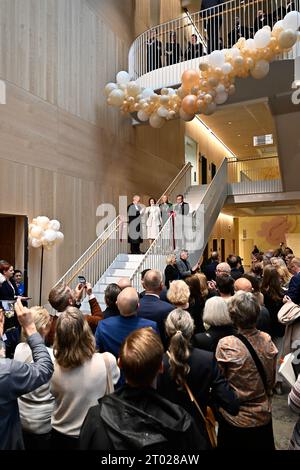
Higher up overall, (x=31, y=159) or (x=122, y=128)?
(x=122, y=128)

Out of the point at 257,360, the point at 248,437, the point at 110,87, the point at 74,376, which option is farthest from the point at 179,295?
the point at 110,87

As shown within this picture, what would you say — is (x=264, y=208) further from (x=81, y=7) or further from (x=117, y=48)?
(x=81, y=7)

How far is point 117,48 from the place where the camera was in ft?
33.0

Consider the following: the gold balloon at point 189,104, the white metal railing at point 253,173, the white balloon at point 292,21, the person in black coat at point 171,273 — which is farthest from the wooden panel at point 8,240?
the white metal railing at point 253,173

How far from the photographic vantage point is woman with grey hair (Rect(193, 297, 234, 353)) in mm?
2400

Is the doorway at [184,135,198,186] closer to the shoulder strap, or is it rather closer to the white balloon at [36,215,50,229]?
the white balloon at [36,215,50,229]

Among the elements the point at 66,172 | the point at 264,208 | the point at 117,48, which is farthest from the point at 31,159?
the point at 264,208

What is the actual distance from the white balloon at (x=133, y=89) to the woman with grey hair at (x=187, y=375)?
743 centimetres

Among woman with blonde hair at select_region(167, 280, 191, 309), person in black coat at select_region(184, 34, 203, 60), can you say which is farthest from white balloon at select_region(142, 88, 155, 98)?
woman with blonde hair at select_region(167, 280, 191, 309)

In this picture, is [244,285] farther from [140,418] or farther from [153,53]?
[153,53]

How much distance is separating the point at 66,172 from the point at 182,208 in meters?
2.92

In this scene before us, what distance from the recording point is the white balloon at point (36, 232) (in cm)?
651

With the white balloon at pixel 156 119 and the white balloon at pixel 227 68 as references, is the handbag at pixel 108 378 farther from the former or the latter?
the white balloon at pixel 156 119

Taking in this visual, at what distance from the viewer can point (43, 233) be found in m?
6.57
